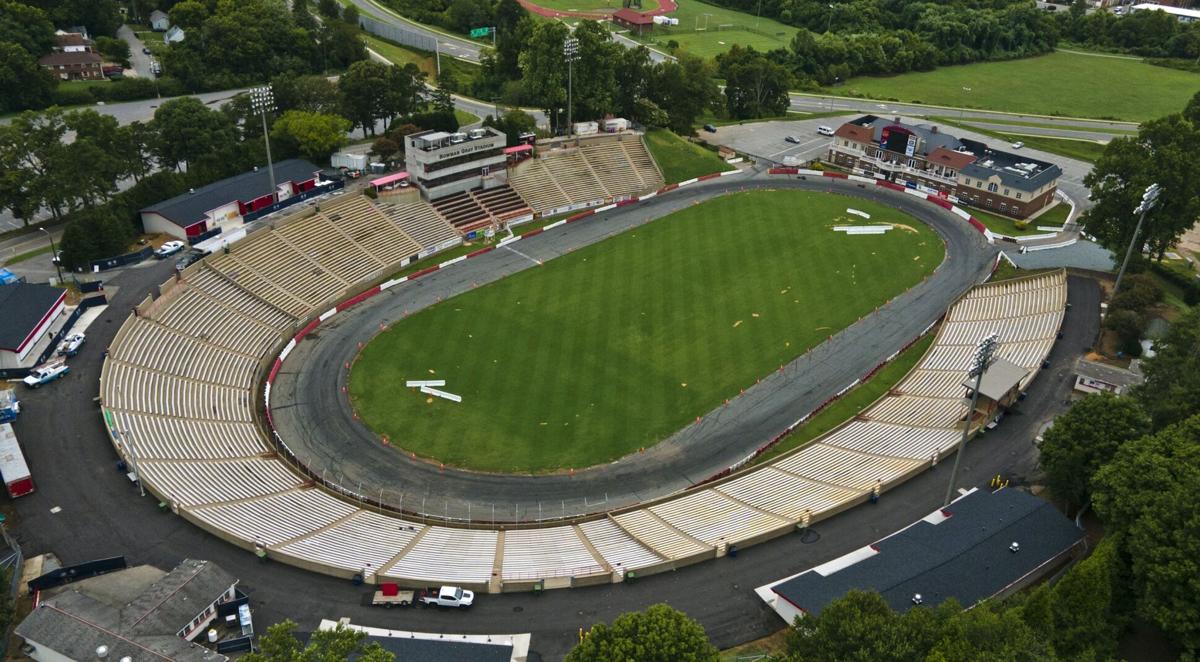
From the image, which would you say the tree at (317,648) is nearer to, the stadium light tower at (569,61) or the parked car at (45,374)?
the parked car at (45,374)

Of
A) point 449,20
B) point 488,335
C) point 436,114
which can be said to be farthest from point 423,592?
point 449,20

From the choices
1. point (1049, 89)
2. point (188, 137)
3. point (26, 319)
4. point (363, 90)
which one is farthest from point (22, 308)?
point (1049, 89)

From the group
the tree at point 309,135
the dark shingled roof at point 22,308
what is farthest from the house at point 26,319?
the tree at point 309,135

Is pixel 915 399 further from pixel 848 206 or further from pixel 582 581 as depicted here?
pixel 848 206

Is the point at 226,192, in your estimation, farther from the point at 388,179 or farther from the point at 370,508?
the point at 370,508

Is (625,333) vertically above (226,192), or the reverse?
(226,192)
